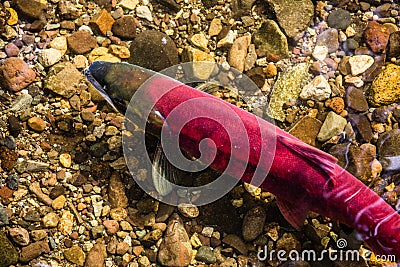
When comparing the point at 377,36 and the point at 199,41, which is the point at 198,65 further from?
the point at 377,36

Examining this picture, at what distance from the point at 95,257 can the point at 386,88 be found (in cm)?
403

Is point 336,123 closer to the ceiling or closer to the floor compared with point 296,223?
closer to the ceiling

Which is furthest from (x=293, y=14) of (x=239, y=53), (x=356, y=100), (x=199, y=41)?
(x=356, y=100)

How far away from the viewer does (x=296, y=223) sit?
204 inches

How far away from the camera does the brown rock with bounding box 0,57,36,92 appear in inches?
236

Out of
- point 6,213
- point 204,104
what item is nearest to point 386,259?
point 204,104

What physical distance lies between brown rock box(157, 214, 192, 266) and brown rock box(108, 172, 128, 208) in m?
0.63

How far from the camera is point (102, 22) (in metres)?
6.37

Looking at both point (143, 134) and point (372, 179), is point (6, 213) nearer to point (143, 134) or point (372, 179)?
point (143, 134)

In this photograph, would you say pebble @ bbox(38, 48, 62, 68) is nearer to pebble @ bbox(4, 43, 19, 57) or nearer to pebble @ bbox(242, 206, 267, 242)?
pebble @ bbox(4, 43, 19, 57)

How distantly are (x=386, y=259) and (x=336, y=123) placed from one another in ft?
5.54

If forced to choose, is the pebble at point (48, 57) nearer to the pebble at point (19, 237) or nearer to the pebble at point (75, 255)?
the pebble at point (19, 237)

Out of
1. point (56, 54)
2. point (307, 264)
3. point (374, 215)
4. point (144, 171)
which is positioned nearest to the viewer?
point (374, 215)

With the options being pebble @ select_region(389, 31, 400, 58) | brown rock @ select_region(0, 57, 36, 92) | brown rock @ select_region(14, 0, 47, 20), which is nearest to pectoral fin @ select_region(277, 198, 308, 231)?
pebble @ select_region(389, 31, 400, 58)
